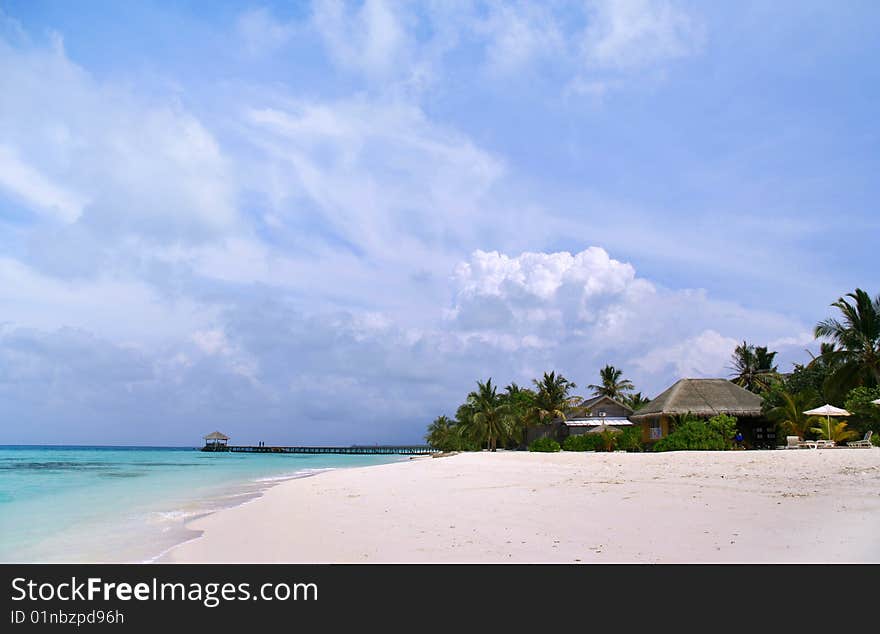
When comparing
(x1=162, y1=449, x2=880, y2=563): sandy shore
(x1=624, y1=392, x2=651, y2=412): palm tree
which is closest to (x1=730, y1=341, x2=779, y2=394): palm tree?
(x1=624, y1=392, x2=651, y2=412): palm tree

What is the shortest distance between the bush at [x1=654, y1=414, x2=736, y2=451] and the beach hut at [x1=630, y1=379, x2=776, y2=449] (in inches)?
267

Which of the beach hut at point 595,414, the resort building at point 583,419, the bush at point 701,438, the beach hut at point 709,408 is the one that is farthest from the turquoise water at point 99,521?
the beach hut at point 595,414

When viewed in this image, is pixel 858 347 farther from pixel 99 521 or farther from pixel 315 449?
pixel 315 449

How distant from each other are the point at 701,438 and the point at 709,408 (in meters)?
9.27

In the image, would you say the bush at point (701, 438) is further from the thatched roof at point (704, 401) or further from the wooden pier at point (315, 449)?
the wooden pier at point (315, 449)

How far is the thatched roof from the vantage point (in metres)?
32.3

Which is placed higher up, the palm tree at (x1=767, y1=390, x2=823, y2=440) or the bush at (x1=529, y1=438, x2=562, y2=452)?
the palm tree at (x1=767, y1=390, x2=823, y2=440)

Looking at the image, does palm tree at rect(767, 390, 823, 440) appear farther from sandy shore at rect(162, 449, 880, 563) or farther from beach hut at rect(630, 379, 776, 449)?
sandy shore at rect(162, 449, 880, 563)

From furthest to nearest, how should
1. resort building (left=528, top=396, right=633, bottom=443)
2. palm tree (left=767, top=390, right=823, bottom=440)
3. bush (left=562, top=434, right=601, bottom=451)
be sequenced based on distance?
1. resort building (left=528, top=396, right=633, bottom=443)
2. bush (left=562, top=434, right=601, bottom=451)
3. palm tree (left=767, top=390, right=823, bottom=440)
